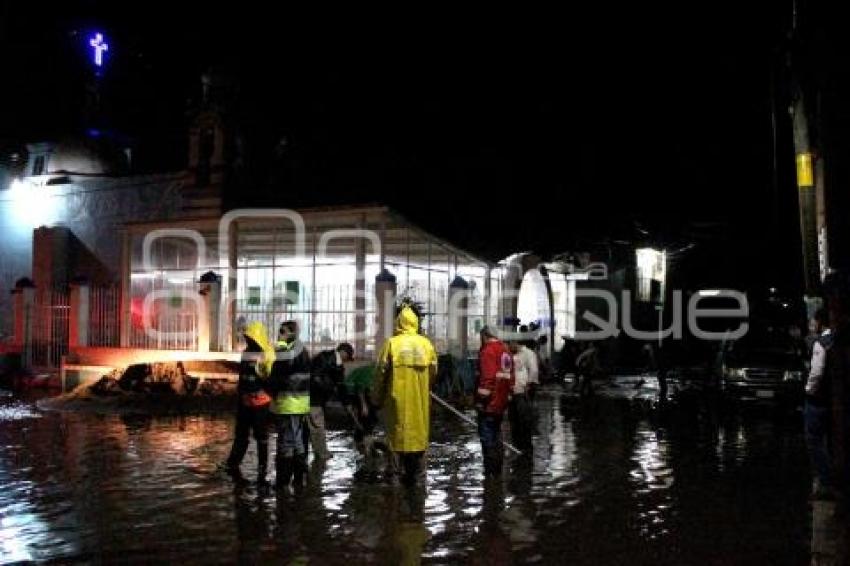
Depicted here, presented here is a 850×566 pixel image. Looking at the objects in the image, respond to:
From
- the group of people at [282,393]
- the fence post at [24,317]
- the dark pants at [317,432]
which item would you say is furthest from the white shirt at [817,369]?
the fence post at [24,317]

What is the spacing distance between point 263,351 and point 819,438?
600cm

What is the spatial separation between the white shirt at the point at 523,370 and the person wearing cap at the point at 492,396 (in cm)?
149

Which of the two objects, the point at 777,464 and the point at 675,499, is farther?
the point at 777,464

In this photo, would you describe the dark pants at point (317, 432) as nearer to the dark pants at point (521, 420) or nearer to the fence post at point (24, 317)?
the dark pants at point (521, 420)

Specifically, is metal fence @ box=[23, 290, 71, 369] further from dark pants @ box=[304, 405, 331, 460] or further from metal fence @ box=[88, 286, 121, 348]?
dark pants @ box=[304, 405, 331, 460]

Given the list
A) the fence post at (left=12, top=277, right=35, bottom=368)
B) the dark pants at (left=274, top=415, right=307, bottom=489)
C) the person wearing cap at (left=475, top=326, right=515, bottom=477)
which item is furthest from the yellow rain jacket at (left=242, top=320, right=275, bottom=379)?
the fence post at (left=12, top=277, right=35, bottom=368)

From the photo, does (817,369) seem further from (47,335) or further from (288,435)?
(47,335)

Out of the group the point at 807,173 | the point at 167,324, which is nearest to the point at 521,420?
the point at 807,173

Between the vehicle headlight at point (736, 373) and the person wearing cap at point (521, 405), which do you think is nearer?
the person wearing cap at point (521, 405)

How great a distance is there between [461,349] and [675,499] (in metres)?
13.8

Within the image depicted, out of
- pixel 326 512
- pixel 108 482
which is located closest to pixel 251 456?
pixel 108 482

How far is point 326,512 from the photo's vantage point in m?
8.13

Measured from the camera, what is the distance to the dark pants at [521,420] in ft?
37.8

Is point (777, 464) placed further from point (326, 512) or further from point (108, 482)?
point (108, 482)
